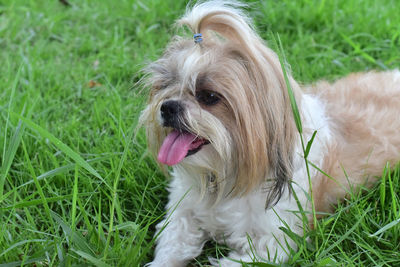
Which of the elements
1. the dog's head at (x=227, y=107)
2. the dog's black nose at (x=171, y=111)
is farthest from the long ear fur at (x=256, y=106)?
the dog's black nose at (x=171, y=111)

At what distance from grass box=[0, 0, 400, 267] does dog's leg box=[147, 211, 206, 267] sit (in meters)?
0.08

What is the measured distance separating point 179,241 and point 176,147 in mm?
635

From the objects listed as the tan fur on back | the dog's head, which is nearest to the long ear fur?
the dog's head

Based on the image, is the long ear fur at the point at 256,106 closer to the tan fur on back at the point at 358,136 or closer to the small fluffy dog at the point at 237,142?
the small fluffy dog at the point at 237,142

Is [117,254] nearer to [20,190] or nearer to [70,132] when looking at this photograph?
[20,190]

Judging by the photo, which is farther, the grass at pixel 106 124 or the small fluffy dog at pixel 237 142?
the grass at pixel 106 124

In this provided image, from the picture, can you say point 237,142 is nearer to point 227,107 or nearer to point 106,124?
point 227,107

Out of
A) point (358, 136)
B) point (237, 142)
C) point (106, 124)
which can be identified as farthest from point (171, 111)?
point (106, 124)

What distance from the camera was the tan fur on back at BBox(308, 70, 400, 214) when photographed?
2.76m

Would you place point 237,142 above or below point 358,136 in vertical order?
above

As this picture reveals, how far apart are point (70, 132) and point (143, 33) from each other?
1749 millimetres

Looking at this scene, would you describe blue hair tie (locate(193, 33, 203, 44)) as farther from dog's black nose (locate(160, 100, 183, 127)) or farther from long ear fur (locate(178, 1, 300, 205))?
dog's black nose (locate(160, 100, 183, 127))

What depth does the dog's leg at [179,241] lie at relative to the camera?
2.54 meters

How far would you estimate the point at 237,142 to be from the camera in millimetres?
2199
